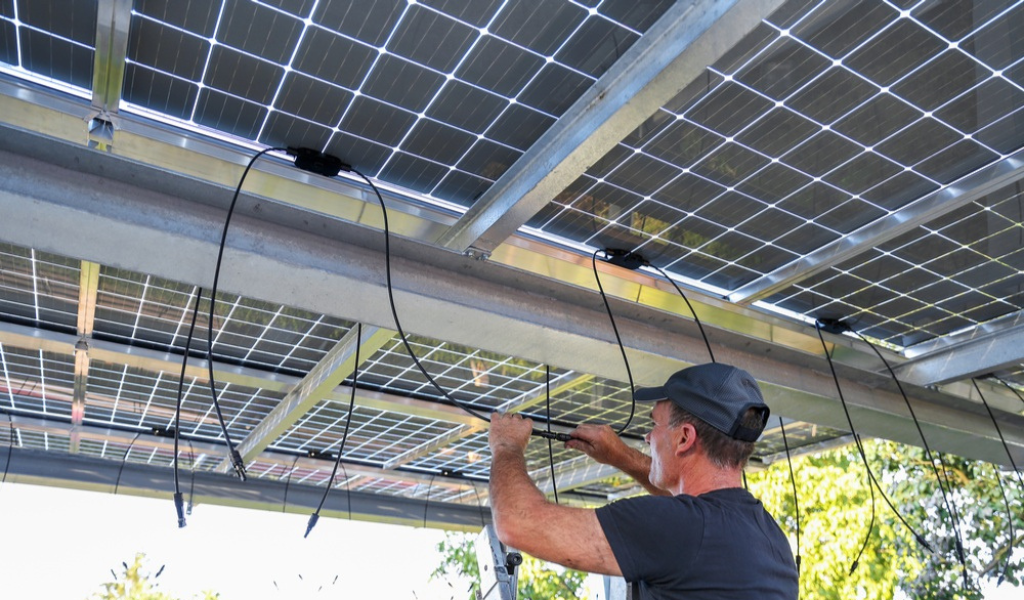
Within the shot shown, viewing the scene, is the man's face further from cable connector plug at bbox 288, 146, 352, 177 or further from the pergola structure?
cable connector plug at bbox 288, 146, 352, 177

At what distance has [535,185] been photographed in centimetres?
427

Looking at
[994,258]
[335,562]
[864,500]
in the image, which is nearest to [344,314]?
[994,258]

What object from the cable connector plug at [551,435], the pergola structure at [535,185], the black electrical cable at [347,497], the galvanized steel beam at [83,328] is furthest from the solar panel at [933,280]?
the black electrical cable at [347,497]

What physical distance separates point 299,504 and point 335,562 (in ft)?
27.0

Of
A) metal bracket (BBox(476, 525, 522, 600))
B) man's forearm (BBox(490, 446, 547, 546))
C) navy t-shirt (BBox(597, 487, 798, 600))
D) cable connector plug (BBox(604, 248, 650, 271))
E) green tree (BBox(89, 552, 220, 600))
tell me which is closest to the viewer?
navy t-shirt (BBox(597, 487, 798, 600))

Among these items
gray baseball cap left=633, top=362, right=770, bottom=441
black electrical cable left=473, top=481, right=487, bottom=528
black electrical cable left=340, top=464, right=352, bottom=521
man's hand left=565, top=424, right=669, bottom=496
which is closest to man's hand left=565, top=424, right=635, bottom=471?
man's hand left=565, top=424, right=669, bottom=496

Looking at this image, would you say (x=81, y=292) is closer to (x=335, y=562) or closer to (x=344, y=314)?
(x=344, y=314)

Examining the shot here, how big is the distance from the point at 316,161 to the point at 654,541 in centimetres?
284

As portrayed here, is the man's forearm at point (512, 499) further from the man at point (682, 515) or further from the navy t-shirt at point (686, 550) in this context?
the navy t-shirt at point (686, 550)

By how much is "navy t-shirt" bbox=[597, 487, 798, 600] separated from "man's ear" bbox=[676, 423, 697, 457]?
329mm

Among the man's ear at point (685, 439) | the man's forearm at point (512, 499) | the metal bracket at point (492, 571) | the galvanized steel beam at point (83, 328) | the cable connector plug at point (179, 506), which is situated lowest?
the man's forearm at point (512, 499)

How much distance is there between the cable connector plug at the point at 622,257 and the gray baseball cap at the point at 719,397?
240cm

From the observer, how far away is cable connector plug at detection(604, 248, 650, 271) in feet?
Answer: 17.9

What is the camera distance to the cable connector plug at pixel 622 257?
215 inches
